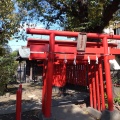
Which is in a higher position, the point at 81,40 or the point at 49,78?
the point at 81,40

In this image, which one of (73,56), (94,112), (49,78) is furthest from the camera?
(94,112)

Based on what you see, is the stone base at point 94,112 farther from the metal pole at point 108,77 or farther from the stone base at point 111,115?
the metal pole at point 108,77

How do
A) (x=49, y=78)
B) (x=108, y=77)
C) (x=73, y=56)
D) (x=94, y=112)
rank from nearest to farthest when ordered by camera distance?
(x=49, y=78)
(x=73, y=56)
(x=108, y=77)
(x=94, y=112)

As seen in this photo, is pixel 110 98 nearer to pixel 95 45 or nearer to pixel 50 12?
pixel 95 45

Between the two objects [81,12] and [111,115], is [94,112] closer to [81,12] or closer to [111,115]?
[111,115]

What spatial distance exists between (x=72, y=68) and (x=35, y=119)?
8114 mm

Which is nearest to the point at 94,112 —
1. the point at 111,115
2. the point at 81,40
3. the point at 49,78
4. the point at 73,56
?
the point at 111,115

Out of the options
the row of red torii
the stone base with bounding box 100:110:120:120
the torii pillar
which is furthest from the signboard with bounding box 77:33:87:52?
the stone base with bounding box 100:110:120:120

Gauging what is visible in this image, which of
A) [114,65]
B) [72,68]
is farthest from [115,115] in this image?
[114,65]

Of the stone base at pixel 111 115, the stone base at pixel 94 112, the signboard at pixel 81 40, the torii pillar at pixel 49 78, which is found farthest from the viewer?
the stone base at pixel 94 112

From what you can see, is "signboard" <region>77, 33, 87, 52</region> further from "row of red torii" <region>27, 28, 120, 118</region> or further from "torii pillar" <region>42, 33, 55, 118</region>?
"torii pillar" <region>42, 33, 55, 118</region>

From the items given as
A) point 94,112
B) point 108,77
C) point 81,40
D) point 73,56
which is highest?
point 81,40

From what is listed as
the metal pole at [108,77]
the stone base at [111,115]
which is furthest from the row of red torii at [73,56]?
the stone base at [111,115]

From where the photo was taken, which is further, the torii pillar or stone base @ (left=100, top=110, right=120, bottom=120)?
stone base @ (left=100, top=110, right=120, bottom=120)
